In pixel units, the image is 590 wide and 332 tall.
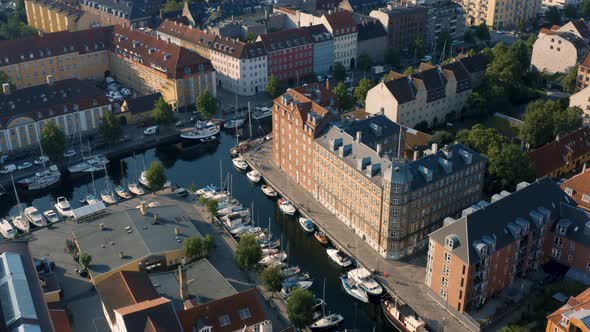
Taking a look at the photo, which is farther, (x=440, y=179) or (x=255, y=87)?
(x=255, y=87)

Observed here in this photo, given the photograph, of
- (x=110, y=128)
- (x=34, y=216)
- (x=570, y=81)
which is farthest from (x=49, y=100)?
(x=570, y=81)

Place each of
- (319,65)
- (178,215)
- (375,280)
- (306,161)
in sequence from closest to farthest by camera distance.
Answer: (375,280), (178,215), (306,161), (319,65)

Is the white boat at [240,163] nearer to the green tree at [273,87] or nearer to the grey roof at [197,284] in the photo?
the green tree at [273,87]

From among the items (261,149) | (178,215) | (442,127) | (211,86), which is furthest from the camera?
(211,86)

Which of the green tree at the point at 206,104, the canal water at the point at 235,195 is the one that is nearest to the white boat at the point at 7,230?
the canal water at the point at 235,195

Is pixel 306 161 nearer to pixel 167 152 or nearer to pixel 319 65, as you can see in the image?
pixel 167 152

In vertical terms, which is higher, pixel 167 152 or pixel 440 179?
pixel 440 179

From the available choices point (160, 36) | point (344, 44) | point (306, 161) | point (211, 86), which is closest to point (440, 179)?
point (306, 161)
